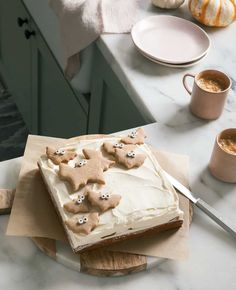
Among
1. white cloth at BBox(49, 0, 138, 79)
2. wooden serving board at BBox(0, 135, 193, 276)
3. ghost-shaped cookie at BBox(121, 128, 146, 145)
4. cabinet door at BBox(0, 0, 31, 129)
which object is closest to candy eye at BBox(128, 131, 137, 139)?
ghost-shaped cookie at BBox(121, 128, 146, 145)

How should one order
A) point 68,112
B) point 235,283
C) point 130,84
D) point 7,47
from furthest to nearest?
1. point 7,47
2. point 68,112
3. point 130,84
4. point 235,283

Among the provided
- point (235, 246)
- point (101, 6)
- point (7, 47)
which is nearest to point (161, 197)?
point (235, 246)

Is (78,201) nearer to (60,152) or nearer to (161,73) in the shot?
(60,152)

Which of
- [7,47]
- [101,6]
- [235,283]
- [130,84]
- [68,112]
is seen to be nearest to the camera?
[235,283]

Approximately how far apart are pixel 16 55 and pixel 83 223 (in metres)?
1.37

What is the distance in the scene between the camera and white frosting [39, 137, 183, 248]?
885 mm

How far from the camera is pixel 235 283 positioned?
2.97ft

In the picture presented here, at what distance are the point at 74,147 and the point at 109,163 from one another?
78mm

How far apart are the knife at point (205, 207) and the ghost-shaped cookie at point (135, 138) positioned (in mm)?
79

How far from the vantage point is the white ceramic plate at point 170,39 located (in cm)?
130

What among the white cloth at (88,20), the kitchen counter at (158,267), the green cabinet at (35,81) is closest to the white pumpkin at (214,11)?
the white cloth at (88,20)

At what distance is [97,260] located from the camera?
0.89 m

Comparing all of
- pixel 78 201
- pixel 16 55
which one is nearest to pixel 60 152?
pixel 78 201

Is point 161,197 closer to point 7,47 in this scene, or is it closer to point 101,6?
point 101,6
